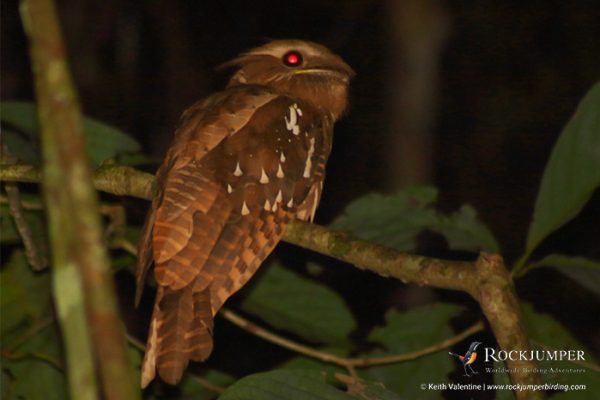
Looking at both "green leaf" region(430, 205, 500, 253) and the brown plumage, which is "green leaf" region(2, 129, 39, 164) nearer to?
the brown plumage

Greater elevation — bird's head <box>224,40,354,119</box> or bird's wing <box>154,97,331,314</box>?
bird's head <box>224,40,354,119</box>

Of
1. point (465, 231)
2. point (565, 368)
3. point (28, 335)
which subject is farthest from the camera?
point (28, 335)

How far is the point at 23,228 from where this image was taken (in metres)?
2.15

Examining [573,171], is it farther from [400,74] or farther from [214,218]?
[400,74]

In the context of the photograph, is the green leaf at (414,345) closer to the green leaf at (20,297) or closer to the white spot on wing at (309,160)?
the white spot on wing at (309,160)

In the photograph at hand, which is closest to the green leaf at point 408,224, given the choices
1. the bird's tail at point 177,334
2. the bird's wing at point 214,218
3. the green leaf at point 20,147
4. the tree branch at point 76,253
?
the bird's wing at point 214,218

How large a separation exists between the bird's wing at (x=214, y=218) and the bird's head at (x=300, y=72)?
0.24 meters

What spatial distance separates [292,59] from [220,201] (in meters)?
0.72

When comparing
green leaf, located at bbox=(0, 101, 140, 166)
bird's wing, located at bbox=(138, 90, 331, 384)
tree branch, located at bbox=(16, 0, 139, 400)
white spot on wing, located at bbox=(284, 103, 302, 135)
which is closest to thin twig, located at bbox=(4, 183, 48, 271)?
green leaf, located at bbox=(0, 101, 140, 166)

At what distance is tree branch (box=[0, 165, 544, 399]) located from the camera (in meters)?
1.34

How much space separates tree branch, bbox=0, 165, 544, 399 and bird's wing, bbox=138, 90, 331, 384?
4.6 inches

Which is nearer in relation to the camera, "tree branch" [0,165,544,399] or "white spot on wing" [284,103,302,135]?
"tree branch" [0,165,544,399]

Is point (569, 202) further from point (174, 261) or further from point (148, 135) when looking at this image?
point (148, 135)

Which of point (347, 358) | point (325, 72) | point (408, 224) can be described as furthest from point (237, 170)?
point (325, 72)
